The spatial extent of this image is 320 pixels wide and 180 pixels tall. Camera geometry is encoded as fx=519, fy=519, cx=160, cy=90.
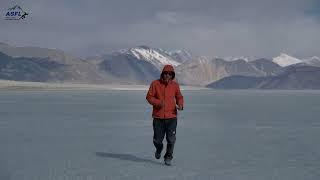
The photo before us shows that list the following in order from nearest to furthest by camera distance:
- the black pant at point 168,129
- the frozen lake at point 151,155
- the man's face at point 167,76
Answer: the frozen lake at point 151,155
the man's face at point 167,76
the black pant at point 168,129

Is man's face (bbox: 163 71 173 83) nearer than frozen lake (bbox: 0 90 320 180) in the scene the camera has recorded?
No

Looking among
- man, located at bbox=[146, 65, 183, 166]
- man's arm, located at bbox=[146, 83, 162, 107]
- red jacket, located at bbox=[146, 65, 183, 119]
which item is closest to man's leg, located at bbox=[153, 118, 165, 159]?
man, located at bbox=[146, 65, 183, 166]

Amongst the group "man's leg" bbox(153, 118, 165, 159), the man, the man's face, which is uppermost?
the man's face

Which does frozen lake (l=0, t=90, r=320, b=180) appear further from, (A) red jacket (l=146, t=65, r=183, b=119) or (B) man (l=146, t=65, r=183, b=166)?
(A) red jacket (l=146, t=65, r=183, b=119)

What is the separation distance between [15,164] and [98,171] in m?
2.22

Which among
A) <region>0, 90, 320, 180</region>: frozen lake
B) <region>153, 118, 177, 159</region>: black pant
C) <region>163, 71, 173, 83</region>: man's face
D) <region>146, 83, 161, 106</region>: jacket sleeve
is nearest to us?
<region>0, 90, 320, 180</region>: frozen lake

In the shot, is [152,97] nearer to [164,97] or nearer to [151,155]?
[164,97]

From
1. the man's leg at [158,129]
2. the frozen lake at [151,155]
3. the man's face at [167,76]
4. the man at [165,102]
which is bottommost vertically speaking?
the frozen lake at [151,155]

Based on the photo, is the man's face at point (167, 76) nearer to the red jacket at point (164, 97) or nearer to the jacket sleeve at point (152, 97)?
the red jacket at point (164, 97)

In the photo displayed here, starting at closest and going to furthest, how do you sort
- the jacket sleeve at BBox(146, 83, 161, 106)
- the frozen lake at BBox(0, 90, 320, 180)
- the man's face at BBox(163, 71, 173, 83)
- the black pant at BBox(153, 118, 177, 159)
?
the frozen lake at BBox(0, 90, 320, 180)
the man's face at BBox(163, 71, 173, 83)
the jacket sleeve at BBox(146, 83, 161, 106)
the black pant at BBox(153, 118, 177, 159)

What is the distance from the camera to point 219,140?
56.3 ft

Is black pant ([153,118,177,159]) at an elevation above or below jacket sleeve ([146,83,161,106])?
below

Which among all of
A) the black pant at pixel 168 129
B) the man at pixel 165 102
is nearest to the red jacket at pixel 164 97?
the man at pixel 165 102

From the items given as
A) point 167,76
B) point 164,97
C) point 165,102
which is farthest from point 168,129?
point 167,76
